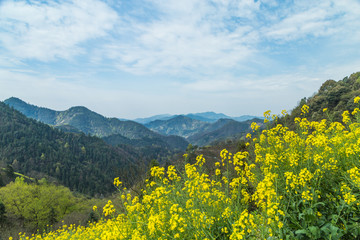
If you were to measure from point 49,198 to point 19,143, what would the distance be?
499ft

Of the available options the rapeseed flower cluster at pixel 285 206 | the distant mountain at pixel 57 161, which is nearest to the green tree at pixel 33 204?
the distant mountain at pixel 57 161

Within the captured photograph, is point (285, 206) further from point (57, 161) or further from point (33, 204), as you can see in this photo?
point (57, 161)

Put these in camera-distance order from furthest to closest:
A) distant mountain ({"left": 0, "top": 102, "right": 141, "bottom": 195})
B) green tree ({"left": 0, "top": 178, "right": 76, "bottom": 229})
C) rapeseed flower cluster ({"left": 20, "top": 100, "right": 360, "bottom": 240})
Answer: distant mountain ({"left": 0, "top": 102, "right": 141, "bottom": 195}), green tree ({"left": 0, "top": 178, "right": 76, "bottom": 229}), rapeseed flower cluster ({"left": 20, "top": 100, "right": 360, "bottom": 240})

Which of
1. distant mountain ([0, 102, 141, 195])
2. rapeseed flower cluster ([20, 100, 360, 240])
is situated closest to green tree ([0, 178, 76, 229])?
distant mountain ([0, 102, 141, 195])

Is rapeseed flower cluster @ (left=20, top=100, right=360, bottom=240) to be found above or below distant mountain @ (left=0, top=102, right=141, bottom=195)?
above

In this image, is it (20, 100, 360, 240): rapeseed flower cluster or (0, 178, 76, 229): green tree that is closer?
(20, 100, 360, 240): rapeseed flower cluster

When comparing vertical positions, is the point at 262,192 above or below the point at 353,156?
below

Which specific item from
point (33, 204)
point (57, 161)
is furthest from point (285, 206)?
point (57, 161)

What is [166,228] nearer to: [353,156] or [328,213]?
[328,213]

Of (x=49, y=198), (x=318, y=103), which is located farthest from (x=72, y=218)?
(x=318, y=103)

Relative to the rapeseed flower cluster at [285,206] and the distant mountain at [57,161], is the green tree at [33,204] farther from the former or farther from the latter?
the rapeseed flower cluster at [285,206]

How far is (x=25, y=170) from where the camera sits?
13825 cm

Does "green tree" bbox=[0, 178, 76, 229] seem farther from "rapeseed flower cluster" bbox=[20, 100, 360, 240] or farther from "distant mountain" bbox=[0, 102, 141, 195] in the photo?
"rapeseed flower cluster" bbox=[20, 100, 360, 240]

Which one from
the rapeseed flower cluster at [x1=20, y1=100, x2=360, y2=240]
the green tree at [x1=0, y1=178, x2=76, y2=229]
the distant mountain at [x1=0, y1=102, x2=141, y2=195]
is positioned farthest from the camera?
the distant mountain at [x1=0, y1=102, x2=141, y2=195]
